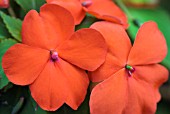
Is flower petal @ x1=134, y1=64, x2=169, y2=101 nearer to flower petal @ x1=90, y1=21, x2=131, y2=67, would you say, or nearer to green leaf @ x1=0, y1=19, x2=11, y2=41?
flower petal @ x1=90, y1=21, x2=131, y2=67

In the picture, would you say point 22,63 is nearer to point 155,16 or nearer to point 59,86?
point 59,86

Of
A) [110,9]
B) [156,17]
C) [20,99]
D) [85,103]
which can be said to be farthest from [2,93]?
[156,17]

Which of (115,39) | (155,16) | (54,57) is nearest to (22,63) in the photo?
(54,57)

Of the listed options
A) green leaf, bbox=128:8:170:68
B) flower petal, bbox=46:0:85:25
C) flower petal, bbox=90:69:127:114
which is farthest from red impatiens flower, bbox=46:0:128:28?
green leaf, bbox=128:8:170:68

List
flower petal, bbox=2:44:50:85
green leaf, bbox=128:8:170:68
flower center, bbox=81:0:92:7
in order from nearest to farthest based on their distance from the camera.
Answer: flower petal, bbox=2:44:50:85, flower center, bbox=81:0:92:7, green leaf, bbox=128:8:170:68

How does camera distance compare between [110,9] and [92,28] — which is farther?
[110,9]

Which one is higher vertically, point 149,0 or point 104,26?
point 104,26

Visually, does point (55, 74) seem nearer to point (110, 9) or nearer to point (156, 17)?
point (110, 9)
